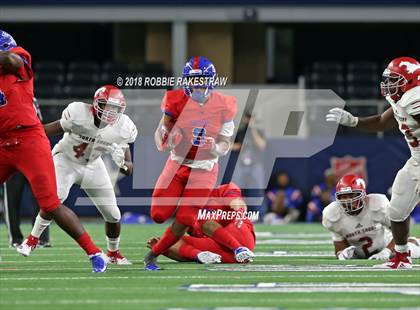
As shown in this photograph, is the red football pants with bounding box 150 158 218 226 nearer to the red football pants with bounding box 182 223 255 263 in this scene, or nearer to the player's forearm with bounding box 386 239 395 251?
the red football pants with bounding box 182 223 255 263

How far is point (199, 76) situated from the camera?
817cm

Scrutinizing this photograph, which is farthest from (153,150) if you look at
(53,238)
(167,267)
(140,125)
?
(167,267)

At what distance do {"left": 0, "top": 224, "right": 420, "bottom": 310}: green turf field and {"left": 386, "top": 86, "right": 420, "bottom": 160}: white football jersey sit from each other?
86cm

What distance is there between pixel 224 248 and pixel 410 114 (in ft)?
6.13

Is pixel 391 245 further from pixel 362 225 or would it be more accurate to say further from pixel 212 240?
pixel 212 240

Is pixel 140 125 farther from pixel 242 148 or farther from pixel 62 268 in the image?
pixel 62 268

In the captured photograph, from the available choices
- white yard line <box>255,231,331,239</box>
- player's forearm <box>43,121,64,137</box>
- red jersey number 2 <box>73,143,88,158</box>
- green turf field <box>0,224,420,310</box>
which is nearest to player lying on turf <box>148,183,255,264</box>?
green turf field <box>0,224,420,310</box>

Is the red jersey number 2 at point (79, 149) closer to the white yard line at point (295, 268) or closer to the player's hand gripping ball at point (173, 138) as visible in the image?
the player's hand gripping ball at point (173, 138)

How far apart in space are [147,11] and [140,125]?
11.3 feet

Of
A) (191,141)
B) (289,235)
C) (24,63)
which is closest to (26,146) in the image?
(24,63)

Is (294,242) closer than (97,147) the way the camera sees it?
No

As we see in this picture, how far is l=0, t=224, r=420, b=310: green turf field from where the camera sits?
612cm

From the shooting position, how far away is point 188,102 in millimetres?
8227

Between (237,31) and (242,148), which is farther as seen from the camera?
(237,31)
